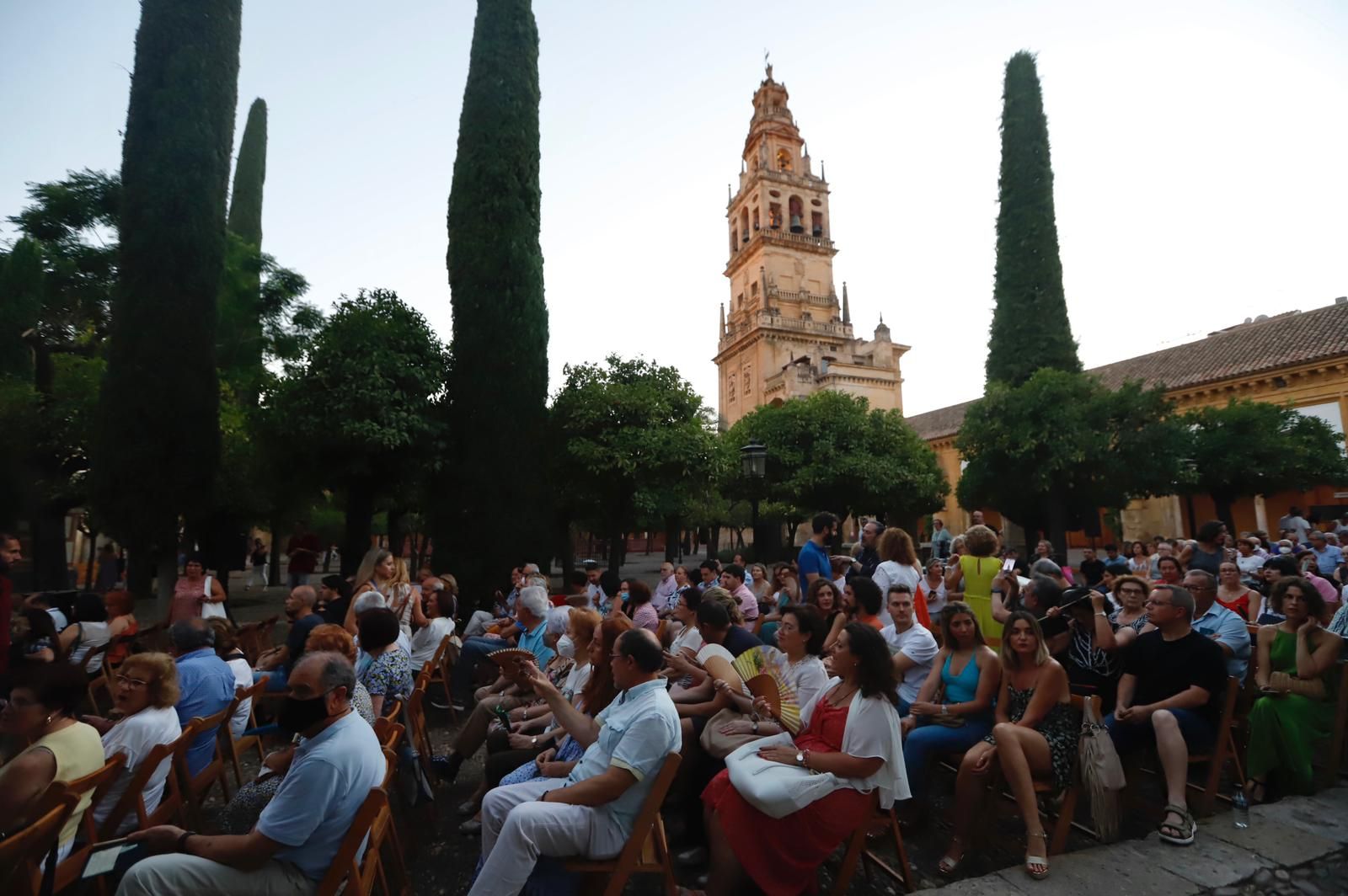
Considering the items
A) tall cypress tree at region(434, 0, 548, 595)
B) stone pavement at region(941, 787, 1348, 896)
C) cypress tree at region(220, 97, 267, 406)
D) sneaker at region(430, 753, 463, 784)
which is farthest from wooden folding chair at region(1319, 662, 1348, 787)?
cypress tree at region(220, 97, 267, 406)

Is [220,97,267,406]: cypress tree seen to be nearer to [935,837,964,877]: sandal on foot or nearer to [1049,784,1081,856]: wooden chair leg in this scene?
[935,837,964,877]: sandal on foot

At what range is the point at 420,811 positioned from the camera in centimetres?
459

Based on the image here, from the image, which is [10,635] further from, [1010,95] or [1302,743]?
[1010,95]

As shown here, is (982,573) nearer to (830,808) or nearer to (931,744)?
(931,744)

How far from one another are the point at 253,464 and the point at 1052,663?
1499cm

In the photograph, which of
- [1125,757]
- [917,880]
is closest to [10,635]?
[917,880]

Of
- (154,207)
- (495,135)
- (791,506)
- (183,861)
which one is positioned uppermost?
(495,135)

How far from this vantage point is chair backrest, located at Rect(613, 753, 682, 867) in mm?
2812

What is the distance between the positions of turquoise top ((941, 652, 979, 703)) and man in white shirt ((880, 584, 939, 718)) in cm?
32

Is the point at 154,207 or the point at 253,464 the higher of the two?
the point at 154,207

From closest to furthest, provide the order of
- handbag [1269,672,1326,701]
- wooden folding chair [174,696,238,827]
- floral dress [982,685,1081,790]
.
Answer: wooden folding chair [174,696,238,827]
floral dress [982,685,1081,790]
handbag [1269,672,1326,701]

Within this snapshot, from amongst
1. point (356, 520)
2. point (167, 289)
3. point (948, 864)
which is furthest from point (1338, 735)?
point (167, 289)

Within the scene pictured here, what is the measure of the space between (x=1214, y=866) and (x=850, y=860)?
6.57 ft

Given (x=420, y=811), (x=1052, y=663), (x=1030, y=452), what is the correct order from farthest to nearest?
(x=1030, y=452) < (x=420, y=811) < (x=1052, y=663)
